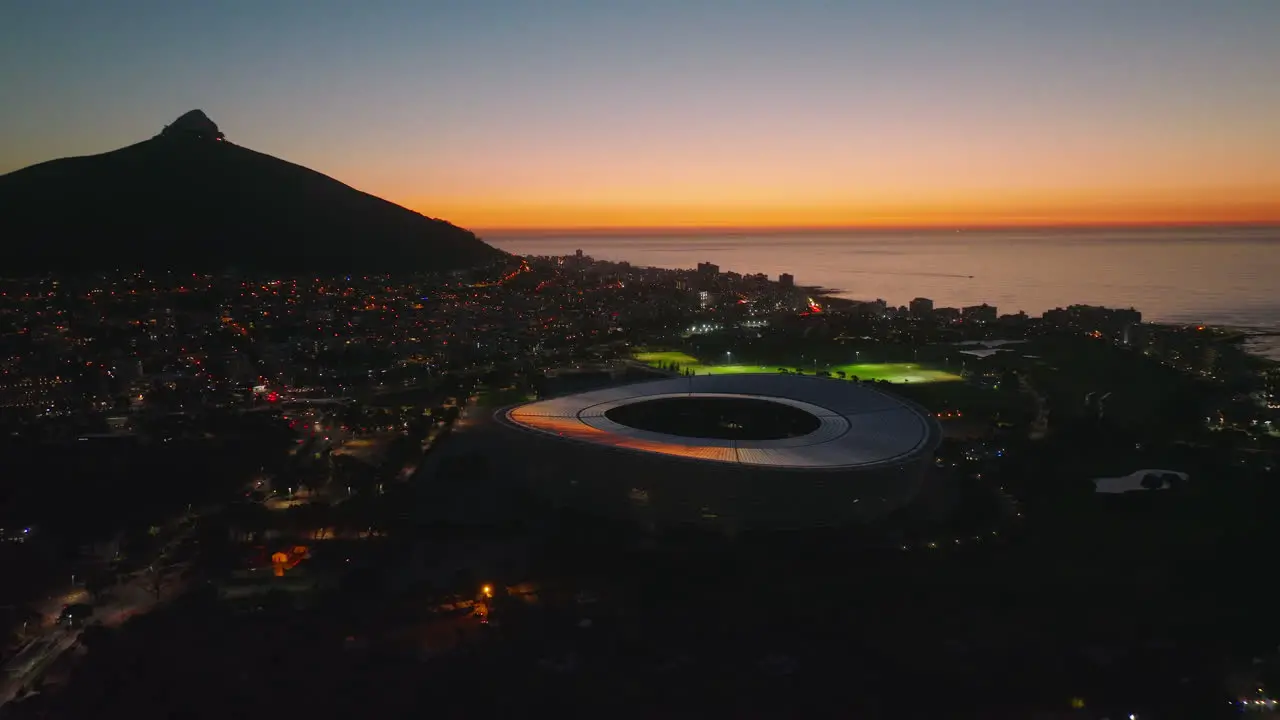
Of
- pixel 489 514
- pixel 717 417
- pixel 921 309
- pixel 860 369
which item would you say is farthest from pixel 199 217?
pixel 921 309

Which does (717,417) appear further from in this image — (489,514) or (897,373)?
(897,373)

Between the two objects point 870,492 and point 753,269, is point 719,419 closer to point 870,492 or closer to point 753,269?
point 870,492

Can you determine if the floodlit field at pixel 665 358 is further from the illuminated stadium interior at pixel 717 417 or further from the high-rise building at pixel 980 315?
the high-rise building at pixel 980 315

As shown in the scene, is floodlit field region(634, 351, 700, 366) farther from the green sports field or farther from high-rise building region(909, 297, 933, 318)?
high-rise building region(909, 297, 933, 318)

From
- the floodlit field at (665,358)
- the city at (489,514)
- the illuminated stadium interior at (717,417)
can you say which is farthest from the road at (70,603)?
the floodlit field at (665,358)

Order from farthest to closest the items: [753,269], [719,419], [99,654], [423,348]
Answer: [753,269] → [423,348] → [719,419] → [99,654]

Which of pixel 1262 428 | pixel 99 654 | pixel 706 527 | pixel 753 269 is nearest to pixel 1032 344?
pixel 1262 428
